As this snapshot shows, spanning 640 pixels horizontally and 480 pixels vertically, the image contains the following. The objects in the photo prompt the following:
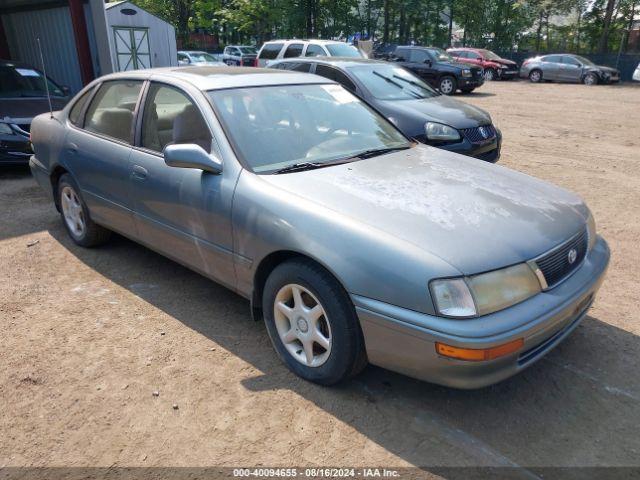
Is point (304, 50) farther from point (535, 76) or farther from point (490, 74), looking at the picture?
point (535, 76)

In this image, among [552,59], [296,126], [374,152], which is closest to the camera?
[296,126]

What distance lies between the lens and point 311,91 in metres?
3.81

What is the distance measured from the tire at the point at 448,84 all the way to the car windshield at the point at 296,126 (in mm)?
15865

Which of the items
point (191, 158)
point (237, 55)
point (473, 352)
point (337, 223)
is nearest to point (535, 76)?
point (237, 55)

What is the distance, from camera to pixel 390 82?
296 inches

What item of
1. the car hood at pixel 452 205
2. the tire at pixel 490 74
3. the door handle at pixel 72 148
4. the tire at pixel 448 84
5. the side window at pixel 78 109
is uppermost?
the side window at pixel 78 109

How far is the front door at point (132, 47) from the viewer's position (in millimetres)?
16594

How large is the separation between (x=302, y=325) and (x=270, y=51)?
1175cm

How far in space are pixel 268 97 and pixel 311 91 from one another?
407 millimetres

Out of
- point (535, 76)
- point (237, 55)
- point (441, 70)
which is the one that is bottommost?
point (535, 76)

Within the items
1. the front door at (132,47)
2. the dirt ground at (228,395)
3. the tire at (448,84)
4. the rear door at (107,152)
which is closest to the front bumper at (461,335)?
the dirt ground at (228,395)

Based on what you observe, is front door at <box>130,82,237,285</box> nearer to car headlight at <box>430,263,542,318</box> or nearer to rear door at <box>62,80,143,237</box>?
rear door at <box>62,80,143,237</box>

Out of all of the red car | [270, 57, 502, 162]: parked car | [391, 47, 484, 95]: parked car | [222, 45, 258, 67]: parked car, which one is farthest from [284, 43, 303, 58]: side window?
the red car

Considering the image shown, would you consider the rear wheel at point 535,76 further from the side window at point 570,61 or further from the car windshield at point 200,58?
the car windshield at point 200,58
